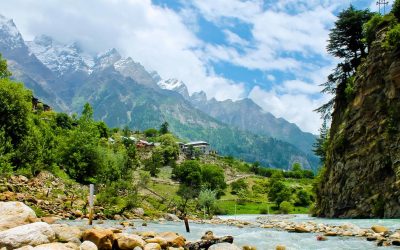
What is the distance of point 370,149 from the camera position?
168 ft

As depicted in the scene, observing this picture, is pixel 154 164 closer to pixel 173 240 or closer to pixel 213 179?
pixel 213 179

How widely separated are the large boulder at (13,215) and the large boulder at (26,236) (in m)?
2.18

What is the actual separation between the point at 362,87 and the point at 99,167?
157 feet

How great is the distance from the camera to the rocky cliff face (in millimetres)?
46500

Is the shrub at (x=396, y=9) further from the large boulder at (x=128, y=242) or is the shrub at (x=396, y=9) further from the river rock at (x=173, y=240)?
the large boulder at (x=128, y=242)

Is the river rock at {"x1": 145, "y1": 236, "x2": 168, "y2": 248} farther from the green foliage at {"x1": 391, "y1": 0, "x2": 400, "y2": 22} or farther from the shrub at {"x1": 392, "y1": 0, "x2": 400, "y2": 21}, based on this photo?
the shrub at {"x1": 392, "y1": 0, "x2": 400, "y2": 21}

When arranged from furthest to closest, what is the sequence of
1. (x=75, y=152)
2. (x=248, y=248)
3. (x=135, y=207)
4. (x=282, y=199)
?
(x=282, y=199) → (x=75, y=152) → (x=135, y=207) → (x=248, y=248)

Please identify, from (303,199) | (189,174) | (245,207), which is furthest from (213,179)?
(303,199)

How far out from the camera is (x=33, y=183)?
4597 cm

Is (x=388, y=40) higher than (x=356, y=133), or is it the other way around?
(x=388, y=40)

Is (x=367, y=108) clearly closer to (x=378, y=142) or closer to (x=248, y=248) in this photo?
(x=378, y=142)

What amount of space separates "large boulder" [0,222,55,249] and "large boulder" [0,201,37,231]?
218 cm

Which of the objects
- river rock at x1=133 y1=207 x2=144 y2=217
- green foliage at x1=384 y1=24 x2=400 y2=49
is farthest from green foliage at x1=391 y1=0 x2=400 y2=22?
river rock at x1=133 y1=207 x2=144 y2=217

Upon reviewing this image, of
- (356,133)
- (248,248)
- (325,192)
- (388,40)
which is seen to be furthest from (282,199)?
(248,248)
